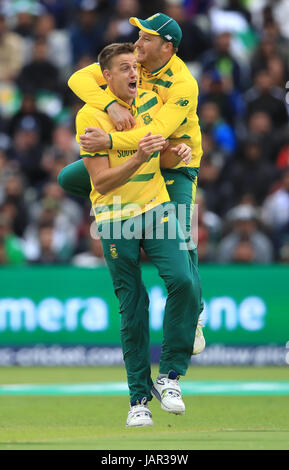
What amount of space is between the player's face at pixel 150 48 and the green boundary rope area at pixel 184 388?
3.94 meters

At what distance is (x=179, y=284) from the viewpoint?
7.70 metres

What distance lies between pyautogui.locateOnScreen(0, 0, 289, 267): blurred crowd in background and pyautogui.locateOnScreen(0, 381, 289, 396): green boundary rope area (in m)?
2.54

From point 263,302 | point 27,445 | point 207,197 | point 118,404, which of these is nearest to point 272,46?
point 207,197

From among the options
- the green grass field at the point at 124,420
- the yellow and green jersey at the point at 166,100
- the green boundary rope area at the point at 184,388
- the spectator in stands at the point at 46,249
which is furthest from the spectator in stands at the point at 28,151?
the yellow and green jersey at the point at 166,100

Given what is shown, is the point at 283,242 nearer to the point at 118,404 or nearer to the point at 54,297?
the point at 54,297

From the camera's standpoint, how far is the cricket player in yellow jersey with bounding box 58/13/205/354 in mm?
7672

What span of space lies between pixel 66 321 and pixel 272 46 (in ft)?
19.1

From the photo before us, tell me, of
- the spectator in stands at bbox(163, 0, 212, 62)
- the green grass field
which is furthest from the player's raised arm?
the spectator in stands at bbox(163, 0, 212, 62)

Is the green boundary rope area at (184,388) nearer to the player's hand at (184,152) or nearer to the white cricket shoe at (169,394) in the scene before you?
the white cricket shoe at (169,394)

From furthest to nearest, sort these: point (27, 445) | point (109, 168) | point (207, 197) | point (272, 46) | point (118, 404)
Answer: point (272, 46) → point (207, 197) → point (118, 404) → point (109, 168) → point (27, 445)

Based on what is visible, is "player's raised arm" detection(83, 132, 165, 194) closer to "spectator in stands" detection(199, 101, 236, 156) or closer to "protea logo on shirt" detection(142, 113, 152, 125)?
"protea logo on shirt" detection(142, 113, 152, 125)

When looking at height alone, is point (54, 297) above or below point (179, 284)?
below

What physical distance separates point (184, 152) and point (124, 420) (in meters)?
2.29

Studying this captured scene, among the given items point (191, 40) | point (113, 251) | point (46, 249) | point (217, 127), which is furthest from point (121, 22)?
point (113, 251)
